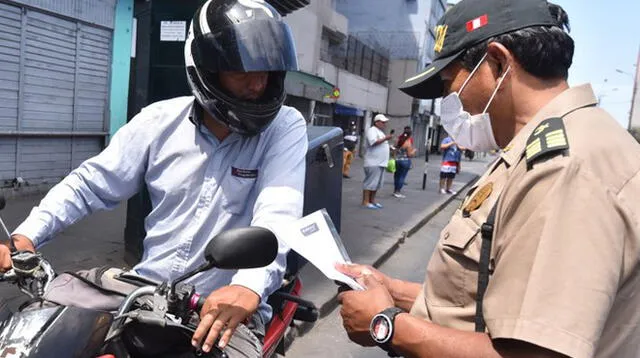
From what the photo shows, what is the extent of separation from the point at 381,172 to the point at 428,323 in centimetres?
814

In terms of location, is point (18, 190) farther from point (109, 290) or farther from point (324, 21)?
point (324, 21)

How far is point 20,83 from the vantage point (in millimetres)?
6633

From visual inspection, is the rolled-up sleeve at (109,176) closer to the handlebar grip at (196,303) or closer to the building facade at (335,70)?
the handlebar grip at (196,303)

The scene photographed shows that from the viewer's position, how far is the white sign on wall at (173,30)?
168 inches

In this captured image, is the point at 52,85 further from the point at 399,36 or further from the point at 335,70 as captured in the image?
the point at 399,36

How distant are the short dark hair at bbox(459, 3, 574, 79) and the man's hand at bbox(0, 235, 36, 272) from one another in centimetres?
165

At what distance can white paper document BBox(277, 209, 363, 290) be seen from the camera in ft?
5.01

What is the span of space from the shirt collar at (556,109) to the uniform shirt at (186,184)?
877mm

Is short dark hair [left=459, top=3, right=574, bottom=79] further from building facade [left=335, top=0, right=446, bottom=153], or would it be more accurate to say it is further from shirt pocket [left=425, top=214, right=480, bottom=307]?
building facade [left=335, top=0, right=446, bottom=153]

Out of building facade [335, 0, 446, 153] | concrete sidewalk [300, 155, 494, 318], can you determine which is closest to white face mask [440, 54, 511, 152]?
concrete sidewalk [300, 155, 494, 318]

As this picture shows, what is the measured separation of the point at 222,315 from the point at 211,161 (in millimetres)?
725

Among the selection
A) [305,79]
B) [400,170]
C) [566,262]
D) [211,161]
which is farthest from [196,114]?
[305,79]

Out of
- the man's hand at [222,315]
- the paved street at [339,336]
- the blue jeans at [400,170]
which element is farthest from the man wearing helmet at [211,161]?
the blue jeans at [400,170]

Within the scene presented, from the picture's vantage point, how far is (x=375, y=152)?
9.27m
